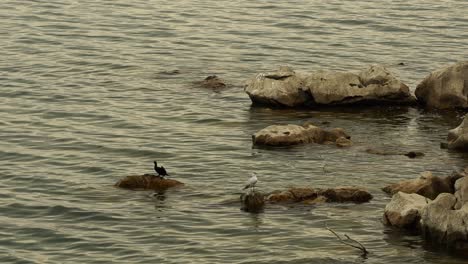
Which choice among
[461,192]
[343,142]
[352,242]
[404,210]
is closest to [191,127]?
[343,142]

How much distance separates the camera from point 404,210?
31.4 m

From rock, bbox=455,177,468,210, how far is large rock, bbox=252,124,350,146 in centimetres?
834

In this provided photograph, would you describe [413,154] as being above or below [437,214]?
below

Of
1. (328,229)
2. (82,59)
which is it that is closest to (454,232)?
(328,229)

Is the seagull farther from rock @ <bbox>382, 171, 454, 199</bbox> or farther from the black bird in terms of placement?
rock @ <bbox>382, 171, 454, 199</bbox>

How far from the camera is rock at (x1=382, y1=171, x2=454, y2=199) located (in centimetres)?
3325

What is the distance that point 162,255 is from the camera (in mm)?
30422

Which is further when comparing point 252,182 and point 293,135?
point 293,135

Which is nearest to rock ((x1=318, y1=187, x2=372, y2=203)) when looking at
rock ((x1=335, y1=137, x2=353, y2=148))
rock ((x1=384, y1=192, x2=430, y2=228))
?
rock ((x1=384, y1=192, x2=430, y2=228))

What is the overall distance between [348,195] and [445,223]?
4310 mm

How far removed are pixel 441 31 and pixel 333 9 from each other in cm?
735

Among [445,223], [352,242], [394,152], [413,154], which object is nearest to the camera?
[445,223]

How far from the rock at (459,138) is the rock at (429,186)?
491cm

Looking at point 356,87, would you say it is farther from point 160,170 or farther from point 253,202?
point 253,202
